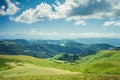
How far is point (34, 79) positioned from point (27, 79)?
170 centimetres

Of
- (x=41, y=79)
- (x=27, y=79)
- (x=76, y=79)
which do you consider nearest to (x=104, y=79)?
(x=76, y=79)

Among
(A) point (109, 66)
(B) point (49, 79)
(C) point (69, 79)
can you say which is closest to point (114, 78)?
(C) point (69, 79)

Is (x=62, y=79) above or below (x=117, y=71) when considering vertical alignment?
above

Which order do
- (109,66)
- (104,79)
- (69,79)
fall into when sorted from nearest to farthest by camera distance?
(104,79) < (69,79) < (109,66)

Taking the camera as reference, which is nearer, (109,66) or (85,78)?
(85,78)

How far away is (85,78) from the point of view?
41.4 meters

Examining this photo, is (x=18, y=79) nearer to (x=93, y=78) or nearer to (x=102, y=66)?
(x=93, y=78)

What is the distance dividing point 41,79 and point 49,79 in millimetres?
1647

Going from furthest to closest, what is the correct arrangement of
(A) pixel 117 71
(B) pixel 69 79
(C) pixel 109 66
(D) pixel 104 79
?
(C) pixel 109 66 → (A) pixel 117 71 → (B) pixel 69 79 → (D) pixel 104 79

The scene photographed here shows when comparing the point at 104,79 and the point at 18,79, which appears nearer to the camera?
the point at 104,79

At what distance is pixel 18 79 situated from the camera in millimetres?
44406

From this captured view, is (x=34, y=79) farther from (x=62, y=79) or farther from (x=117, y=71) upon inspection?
(x=117, y=71)

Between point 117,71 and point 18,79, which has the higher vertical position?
point 18,79

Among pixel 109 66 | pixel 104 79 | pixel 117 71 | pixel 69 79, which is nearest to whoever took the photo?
pixel 104 79
